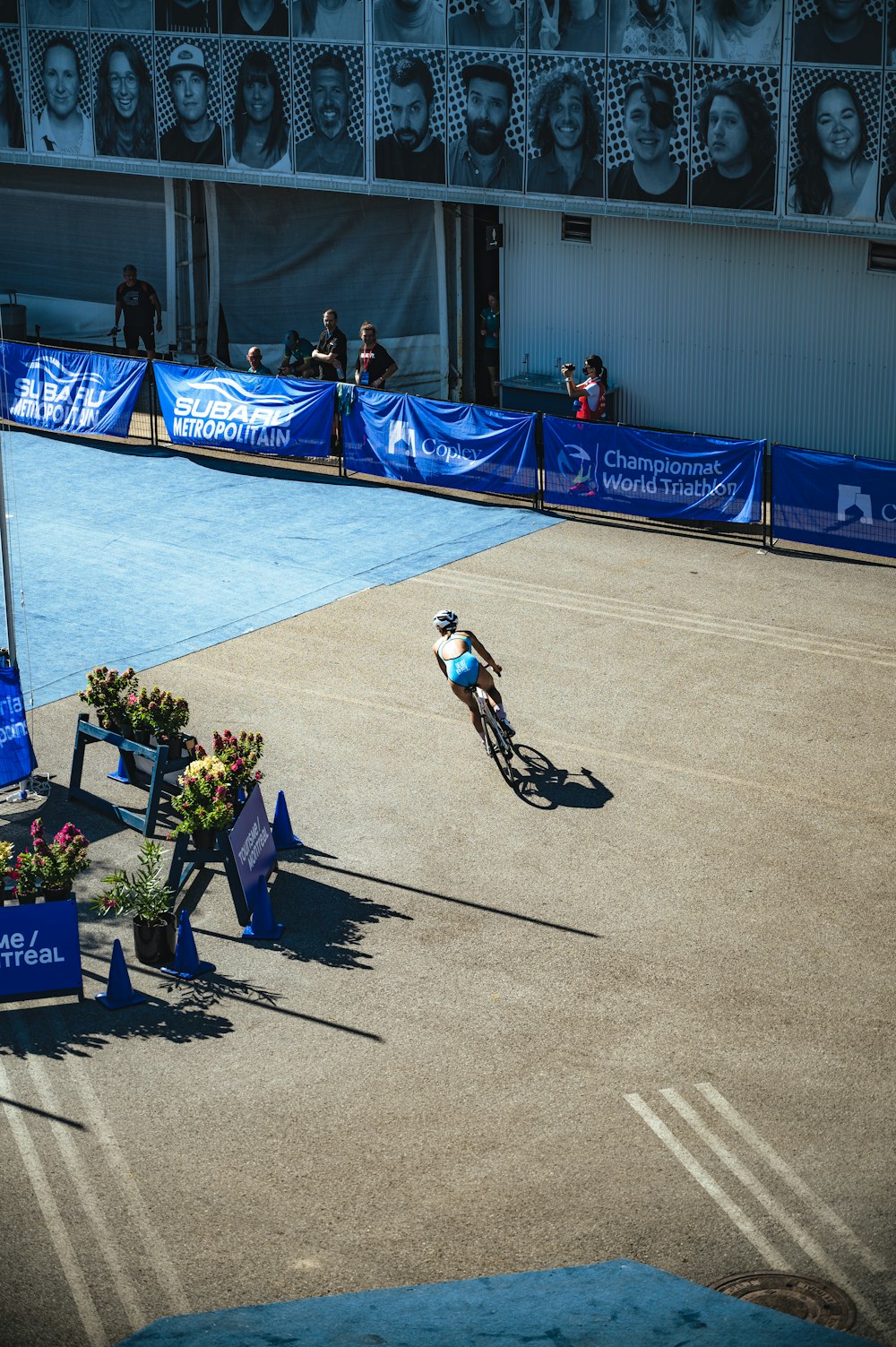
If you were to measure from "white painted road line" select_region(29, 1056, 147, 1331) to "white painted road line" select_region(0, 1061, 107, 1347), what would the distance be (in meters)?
0.16

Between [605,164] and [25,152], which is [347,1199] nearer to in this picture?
[605,164]

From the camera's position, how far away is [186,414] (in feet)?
88.0

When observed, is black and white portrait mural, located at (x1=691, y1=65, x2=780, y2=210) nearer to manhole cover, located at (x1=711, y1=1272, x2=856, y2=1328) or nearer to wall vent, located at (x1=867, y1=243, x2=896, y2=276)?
wall vent, located at (x1=867, y1=243, x2=896, y2=276)

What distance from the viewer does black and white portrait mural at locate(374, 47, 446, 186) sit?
26609 millimetres

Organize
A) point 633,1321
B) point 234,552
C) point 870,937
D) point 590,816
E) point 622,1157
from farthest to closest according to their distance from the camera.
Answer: point 234,552 → point 590,816 → point 870,937 → point 622,1157 → point 633,1321

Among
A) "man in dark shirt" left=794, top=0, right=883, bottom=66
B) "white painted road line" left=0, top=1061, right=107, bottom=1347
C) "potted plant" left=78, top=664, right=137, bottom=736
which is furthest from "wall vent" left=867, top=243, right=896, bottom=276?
"white painted road line" left=0, top=1061, right=107, bottom=1347

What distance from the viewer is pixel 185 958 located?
12531 millimetres

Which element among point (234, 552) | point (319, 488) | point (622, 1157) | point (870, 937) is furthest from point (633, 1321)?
point (319, 488)

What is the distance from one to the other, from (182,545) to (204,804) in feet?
33.5

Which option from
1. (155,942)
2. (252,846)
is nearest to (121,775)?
(252,846)

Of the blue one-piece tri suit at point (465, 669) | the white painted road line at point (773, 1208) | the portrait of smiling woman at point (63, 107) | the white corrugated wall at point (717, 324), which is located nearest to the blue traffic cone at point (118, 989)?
the white painted road line at point (773, 1208)

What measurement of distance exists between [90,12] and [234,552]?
13.9m

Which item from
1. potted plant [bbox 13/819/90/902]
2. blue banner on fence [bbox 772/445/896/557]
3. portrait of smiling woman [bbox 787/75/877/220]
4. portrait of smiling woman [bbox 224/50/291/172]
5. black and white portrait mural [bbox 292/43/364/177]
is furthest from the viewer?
portrait of smiling woman [bbox 224/50/291/172]

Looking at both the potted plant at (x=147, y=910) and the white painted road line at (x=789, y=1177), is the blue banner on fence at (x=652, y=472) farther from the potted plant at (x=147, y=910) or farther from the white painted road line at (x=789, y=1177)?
the white painted road line at (x=789, y=1177)
